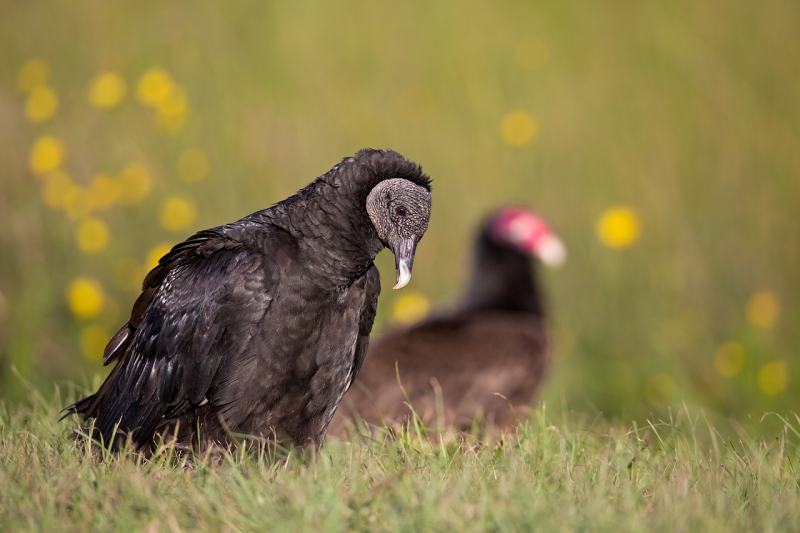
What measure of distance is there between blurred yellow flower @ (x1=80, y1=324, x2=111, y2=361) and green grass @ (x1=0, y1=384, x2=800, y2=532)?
2791mm

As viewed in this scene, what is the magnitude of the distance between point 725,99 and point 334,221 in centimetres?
456

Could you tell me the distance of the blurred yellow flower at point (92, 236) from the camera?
575 cm

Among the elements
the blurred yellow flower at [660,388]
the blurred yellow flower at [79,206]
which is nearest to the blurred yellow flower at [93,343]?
the blurred yellow flower at [79,206]

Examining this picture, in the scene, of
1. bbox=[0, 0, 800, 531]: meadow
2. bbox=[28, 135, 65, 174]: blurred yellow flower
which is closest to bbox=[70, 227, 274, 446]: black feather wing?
bbox=[0, 0, 800, 531]: meadow

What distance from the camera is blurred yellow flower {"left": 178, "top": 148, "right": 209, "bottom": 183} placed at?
6.14 m

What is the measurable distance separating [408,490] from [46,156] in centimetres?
454

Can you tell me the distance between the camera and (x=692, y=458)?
2652 millimetres

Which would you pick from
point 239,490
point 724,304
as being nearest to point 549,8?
point 724,304

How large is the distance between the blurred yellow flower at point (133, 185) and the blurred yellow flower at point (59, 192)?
11.5 inches

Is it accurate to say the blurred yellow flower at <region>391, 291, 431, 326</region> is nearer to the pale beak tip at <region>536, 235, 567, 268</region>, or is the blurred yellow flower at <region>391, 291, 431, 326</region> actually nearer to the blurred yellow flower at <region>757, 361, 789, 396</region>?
the pale beak tip at <region>536, 235, 567, 268</region>

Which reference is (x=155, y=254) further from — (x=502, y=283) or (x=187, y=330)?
(x=187, y=330)

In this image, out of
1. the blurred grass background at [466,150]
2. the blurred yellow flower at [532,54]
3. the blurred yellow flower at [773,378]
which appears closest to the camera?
the blurred yellow flower at [773,378]

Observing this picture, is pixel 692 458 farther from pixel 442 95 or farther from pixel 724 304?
pixel 442 95

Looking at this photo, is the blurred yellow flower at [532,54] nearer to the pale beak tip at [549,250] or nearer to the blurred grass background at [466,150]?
the blurred grass background at [466,150]
